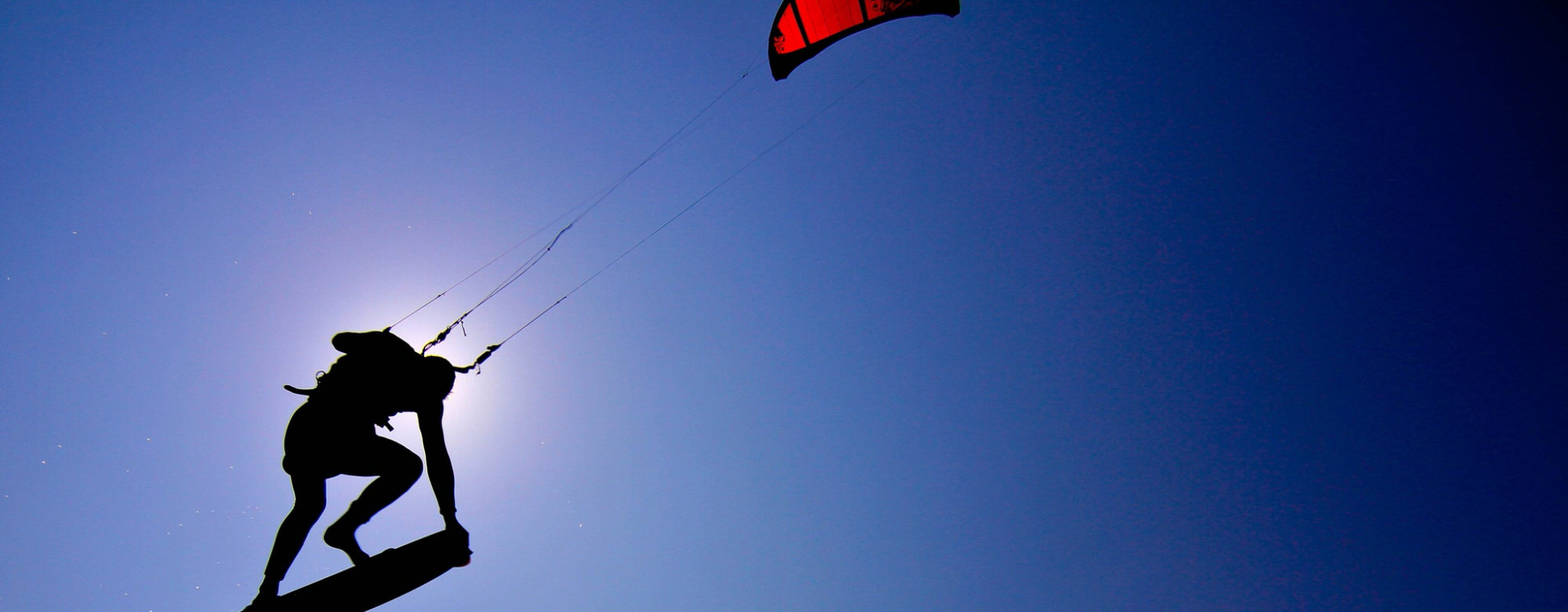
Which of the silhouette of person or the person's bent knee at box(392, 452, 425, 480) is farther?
the person's bent knee at box(392, 452, 425, 480)

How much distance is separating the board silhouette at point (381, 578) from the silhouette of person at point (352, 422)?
0.09 m

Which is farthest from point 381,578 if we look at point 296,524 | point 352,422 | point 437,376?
point 437,376

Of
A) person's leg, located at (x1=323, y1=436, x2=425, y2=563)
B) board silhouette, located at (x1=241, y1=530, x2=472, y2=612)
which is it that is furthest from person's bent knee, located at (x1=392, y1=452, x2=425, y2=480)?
board silhouette, located at (x1=241, y1=530, x2=472, y2=612)

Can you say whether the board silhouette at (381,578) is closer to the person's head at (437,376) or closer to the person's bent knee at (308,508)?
the person's bent knee at (308,508)

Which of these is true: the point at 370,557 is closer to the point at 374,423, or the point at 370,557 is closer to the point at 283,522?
the point at 283,522

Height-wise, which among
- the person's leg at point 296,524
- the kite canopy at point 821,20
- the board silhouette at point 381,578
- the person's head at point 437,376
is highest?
the kite canopy at point 821,20

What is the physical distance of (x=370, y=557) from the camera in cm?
319

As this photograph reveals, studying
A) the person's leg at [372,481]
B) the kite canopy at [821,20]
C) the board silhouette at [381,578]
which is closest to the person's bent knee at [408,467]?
the person's leg at [372,481]

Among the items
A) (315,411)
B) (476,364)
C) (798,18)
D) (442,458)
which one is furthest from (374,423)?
(798,18)

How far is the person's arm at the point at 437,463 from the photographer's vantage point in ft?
10.4

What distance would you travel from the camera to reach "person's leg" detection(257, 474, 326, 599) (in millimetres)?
3010

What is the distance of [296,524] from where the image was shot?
10.2 feet

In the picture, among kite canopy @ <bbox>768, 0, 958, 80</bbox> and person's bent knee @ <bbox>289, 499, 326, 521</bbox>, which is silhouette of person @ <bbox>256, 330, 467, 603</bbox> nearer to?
person's bent knee @ <bbox>289, 499, 326, 521</bbox>

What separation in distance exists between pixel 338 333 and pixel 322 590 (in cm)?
123
